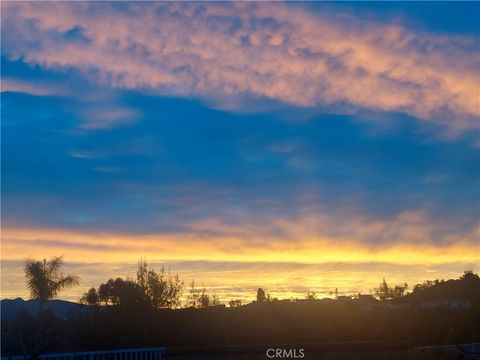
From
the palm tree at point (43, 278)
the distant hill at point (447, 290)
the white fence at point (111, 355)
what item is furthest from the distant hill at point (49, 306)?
the distant hill at point (447, 290)

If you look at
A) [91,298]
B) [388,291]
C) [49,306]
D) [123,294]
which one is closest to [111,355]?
[49,306]

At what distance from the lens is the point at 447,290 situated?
5428 centimetres

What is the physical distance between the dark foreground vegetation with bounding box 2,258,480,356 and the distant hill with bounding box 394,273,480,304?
9.88 metres

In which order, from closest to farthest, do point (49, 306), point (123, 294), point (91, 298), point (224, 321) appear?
point (49, 306) → point (123, 294) → point (91, 298) → point (224, 321)

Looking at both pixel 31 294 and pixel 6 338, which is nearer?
pixel 6 338

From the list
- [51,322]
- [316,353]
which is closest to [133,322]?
[51,322]

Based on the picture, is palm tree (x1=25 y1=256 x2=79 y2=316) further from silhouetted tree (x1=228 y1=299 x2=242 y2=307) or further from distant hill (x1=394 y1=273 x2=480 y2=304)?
distant hill (x1=394 y1=273 x2=480 y2=304)

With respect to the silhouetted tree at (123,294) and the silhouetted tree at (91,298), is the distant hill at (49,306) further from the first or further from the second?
the silhouetted tree at (123,294)

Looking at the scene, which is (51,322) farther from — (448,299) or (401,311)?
(448,299)

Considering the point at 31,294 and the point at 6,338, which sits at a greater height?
the point at 31,294

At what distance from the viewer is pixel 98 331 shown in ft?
90.9

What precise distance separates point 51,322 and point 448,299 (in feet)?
113

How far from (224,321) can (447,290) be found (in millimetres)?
26201

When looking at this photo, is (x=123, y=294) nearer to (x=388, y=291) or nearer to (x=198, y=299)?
(x=198, y=299)
